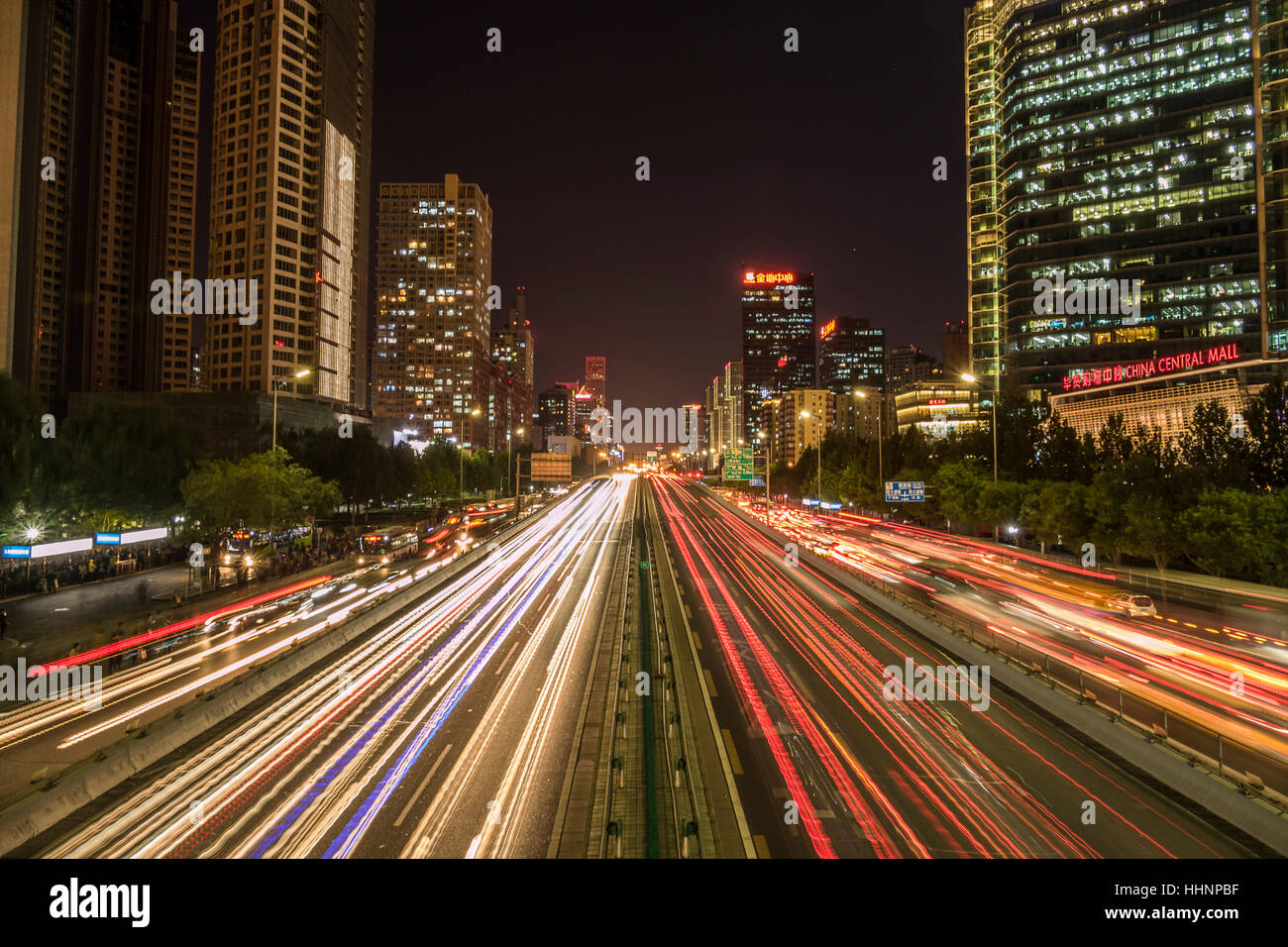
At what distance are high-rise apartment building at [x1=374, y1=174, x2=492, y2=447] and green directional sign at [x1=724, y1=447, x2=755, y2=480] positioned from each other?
126 metres

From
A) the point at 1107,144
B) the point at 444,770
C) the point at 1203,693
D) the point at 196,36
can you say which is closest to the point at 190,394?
the point at 444,770

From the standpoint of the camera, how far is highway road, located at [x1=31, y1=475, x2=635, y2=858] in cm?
1019

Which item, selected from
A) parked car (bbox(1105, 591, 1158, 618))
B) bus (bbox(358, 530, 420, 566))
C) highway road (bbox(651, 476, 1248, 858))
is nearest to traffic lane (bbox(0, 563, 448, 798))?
highway road (bbox(651, 476, 1248, 858))

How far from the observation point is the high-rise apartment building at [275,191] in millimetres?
97062

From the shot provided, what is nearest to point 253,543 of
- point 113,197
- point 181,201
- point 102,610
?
point 102,610

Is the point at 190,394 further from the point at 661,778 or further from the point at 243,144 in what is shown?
the point at 661,778

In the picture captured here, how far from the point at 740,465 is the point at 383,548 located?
33.7m

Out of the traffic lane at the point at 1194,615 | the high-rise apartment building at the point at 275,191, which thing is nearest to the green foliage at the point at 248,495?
the traffic lane at the point at 1194,615

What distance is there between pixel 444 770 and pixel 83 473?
3706 centimetres

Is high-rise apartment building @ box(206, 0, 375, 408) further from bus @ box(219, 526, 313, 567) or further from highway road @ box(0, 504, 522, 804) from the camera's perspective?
highway road @ box(0, 504, 522, 804)

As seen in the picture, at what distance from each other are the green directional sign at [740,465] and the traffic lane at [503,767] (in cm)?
4279

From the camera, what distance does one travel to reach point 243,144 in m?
98.6

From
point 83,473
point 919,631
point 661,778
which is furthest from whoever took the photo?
point 83,473
